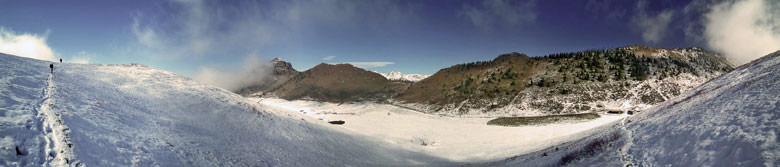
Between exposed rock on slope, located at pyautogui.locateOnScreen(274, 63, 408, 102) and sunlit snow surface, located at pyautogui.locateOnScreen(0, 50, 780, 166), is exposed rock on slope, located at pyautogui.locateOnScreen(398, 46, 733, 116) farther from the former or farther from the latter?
exposed rock on slope, located at pyautogui.locateOnScreen(274, 63, 408, 102)

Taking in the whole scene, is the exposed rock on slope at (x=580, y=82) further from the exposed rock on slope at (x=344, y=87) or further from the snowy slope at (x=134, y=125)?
the exposed rock on slope at (x=344, y=87)

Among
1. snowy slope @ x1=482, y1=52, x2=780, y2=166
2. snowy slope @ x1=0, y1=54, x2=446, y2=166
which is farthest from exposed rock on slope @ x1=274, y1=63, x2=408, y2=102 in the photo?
snowy slope @ x1=482, y1=52, x2=780, y2=166

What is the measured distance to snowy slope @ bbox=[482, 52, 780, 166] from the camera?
8.62 m

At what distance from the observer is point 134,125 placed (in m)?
12.6

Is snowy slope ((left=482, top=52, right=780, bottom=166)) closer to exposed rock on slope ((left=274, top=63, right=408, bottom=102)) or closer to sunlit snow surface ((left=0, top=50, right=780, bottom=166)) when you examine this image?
sunlit snow surface ((left=0, top=50, right=780, bottom=166))

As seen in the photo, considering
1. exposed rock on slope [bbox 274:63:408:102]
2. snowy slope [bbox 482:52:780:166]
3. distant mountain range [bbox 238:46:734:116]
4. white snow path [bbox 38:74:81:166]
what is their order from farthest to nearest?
exposed rock on slope [bbox 274:63:408:102] < distant mountain range [bbox 238:46:734:116] < snowy slope [bbox 482:52:780:166] < white snow path [bbox 38:74:81:166]

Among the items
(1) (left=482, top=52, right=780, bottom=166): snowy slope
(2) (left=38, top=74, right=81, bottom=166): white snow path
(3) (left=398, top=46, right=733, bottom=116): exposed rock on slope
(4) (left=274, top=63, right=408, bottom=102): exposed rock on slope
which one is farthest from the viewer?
(4) (left=274, top=63, right=408, bottom=102): exposed rock on slope

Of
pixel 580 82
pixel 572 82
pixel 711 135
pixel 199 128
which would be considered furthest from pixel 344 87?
pixel 711 135

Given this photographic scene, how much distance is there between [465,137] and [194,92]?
105 feet

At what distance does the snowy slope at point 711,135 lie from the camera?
862 centimetres

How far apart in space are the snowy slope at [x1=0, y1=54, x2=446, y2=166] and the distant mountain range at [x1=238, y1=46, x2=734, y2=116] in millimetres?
50504

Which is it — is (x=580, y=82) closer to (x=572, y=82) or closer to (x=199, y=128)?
(x=572, y=82)

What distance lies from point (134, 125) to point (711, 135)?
925 inches

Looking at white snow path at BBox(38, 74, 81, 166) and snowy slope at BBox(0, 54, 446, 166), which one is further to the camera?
snowy slope at BBox(0, 54, 446, 166)
